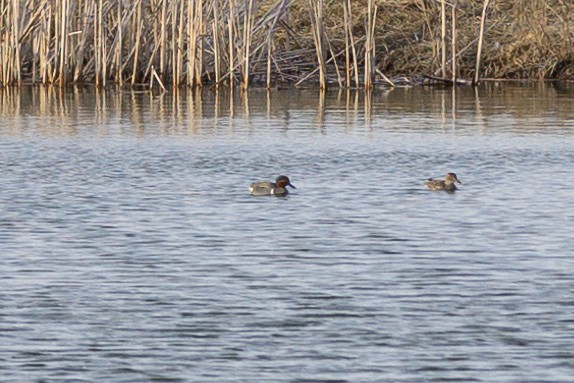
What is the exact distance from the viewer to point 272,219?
12320mm

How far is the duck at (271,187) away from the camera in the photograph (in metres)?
13.6

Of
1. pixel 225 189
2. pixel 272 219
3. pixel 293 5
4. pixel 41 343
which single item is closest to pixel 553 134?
pixel 225 189

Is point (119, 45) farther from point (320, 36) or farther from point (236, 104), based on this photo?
point (320, 36)

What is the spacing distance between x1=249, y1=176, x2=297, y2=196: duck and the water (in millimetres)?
183

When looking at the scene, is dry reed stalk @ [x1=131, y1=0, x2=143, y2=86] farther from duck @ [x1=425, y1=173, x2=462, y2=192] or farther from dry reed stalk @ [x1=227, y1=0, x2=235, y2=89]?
duck @ [x1=425, y1=173, x2=462, y2=192]

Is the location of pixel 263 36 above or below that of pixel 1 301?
above

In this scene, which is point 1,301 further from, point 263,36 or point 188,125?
point 263,36

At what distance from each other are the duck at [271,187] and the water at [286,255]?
183 mm

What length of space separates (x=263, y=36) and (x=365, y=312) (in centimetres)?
2069

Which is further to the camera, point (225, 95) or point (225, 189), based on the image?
point (225, 95)

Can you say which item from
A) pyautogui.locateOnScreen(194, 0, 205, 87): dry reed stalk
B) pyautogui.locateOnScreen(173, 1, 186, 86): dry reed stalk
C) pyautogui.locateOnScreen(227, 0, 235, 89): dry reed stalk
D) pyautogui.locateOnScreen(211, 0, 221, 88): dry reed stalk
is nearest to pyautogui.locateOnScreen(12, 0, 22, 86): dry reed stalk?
pyautogui.locateOnScreen(173, 1, 186, 86): dry reed stalk

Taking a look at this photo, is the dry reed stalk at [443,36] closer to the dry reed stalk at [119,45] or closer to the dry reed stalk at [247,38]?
the dry reed stalk at [247,38]

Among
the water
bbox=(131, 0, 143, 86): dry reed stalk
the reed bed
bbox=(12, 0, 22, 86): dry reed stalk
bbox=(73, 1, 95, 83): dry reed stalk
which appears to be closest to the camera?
the water

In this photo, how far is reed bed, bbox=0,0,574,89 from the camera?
26500 mm
